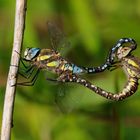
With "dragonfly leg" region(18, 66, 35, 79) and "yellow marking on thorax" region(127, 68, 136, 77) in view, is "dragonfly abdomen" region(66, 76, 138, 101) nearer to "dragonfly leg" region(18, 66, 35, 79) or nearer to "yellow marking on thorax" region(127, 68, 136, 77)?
"yellow marking on thorax" region(127, 68, 136, 77)

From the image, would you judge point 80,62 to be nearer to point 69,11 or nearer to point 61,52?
point 69,11

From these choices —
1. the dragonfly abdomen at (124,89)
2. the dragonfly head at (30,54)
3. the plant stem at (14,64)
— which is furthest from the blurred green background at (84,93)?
the plant stem at (14,64)

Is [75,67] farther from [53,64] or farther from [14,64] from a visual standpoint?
[14,64]

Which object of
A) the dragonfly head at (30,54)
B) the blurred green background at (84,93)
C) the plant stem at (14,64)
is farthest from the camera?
the blurred green background at (84,93)

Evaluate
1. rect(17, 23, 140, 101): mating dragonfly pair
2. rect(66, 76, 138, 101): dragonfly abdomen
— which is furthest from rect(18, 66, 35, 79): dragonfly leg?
rect(66, 76, 138, 101): dragonfly abdomen

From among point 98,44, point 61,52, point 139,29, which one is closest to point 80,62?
point 98,44

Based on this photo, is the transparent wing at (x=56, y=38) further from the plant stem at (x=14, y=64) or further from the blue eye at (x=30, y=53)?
the plant stem at (x=14, y=64)
